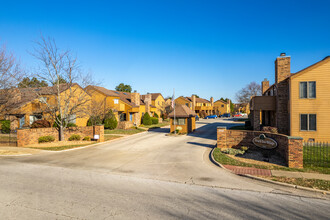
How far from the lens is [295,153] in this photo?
1070 centimetres

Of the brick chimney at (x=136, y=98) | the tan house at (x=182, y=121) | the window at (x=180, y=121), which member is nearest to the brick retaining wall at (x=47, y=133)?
the tan house at (x=182, y=121)

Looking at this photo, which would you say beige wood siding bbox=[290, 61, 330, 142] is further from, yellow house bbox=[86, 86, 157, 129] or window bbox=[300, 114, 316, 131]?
yellow house bbox=[86, 86, 157, 129]

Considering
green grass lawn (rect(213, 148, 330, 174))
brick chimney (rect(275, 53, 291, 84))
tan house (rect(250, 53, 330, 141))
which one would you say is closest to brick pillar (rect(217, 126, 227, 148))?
green grass lawn (rect(213, 148, 330, 174))

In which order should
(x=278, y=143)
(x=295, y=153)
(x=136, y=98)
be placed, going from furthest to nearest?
(x=136, y=98)
(x=278, y=143)
(x=295, y=153)

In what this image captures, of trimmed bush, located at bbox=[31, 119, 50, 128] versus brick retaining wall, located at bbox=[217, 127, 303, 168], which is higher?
trimmed bush, located at bbox=[31, 119, 50, 128]

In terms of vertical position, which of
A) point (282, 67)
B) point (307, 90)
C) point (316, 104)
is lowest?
point (316, 104)

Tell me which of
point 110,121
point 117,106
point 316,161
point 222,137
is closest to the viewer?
point 316,161

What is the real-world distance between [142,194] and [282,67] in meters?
17.8

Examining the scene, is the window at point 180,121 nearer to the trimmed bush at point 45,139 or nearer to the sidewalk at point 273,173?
the trimmed bush at point 45,139

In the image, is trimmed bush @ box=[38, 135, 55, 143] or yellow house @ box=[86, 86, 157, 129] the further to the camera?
yellow house @ box=[86, 86, 157, 129]

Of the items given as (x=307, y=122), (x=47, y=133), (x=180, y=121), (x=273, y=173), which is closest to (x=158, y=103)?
(x=180, y=121)

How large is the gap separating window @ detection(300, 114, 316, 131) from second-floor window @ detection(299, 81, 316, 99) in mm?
1645

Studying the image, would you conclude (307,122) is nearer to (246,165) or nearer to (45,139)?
(246,165)

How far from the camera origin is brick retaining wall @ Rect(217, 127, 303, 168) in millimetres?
10656
